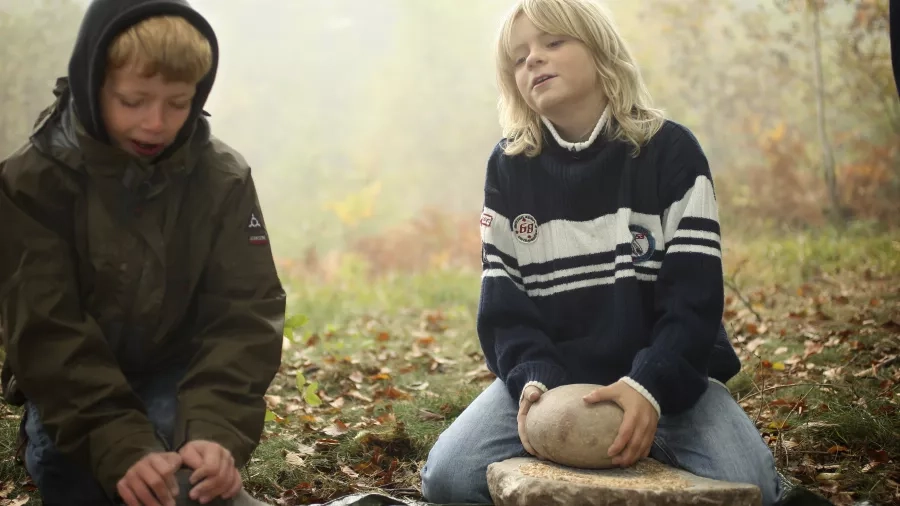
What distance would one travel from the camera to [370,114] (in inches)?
485

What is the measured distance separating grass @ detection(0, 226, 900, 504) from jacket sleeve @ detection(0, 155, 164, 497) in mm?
1053

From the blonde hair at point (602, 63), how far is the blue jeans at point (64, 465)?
60.3 inches

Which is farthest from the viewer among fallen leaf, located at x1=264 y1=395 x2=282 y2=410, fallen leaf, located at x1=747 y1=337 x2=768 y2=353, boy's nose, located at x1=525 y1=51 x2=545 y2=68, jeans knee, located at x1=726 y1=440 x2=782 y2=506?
fallen leaf, located at x1=747 y1=337 x2=768 y2=353

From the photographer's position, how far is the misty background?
33.1 ft

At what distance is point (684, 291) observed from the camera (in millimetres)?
2852

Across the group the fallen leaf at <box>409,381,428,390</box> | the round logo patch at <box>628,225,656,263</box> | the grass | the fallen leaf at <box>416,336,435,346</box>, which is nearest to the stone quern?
the round logo patch at <box>628,225,656,263</box>

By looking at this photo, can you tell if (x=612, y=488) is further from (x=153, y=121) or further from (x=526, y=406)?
(x=153, y=121)

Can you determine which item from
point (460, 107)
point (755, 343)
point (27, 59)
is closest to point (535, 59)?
point (755, 343)

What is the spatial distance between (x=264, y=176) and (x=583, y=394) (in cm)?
995

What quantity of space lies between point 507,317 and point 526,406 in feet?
1.27

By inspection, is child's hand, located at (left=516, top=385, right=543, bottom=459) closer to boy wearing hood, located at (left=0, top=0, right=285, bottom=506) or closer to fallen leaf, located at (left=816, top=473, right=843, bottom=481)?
boy wearing hood, located at (left=0, top=0, right=285, bottom=506)

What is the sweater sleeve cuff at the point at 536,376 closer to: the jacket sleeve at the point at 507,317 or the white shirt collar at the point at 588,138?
the jacket sleeve at the point at 507,317

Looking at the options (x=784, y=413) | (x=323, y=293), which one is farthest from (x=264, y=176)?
(x=784, y=413)

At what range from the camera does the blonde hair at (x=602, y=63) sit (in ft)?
10.1
